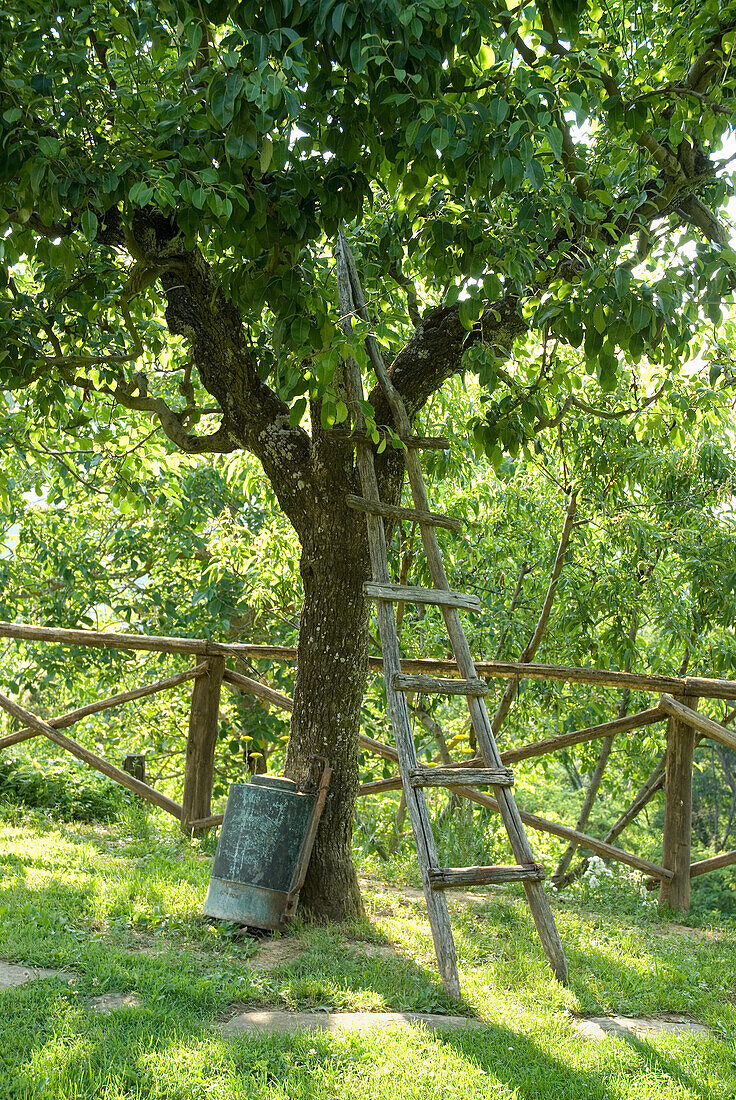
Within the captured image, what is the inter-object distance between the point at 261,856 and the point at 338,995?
3.37 feet

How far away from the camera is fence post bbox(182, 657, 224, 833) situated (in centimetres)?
695

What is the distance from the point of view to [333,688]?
16.4 ft

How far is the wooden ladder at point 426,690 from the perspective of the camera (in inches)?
160

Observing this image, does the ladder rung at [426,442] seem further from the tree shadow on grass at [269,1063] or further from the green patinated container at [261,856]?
the tree shadow on grass at [269,1063]

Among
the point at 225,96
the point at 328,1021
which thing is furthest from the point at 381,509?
the point at 328,1021

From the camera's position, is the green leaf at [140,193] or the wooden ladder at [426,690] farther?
the wooden ladder at [426,690]

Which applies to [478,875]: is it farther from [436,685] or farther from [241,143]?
[241,143]

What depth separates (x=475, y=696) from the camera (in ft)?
15.5

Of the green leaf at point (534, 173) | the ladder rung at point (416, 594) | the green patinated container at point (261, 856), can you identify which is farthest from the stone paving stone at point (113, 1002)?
the green leaf at point (534, 173)

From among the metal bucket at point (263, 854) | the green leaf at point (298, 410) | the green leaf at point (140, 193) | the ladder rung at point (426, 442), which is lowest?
the metal bucket at point (263, 854)

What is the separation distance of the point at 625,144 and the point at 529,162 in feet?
4.74

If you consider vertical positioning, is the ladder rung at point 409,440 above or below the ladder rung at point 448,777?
above

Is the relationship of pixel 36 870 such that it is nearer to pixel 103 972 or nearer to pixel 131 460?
pixel 103 972

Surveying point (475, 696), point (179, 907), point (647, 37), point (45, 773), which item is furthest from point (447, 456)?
point (45, 773)
